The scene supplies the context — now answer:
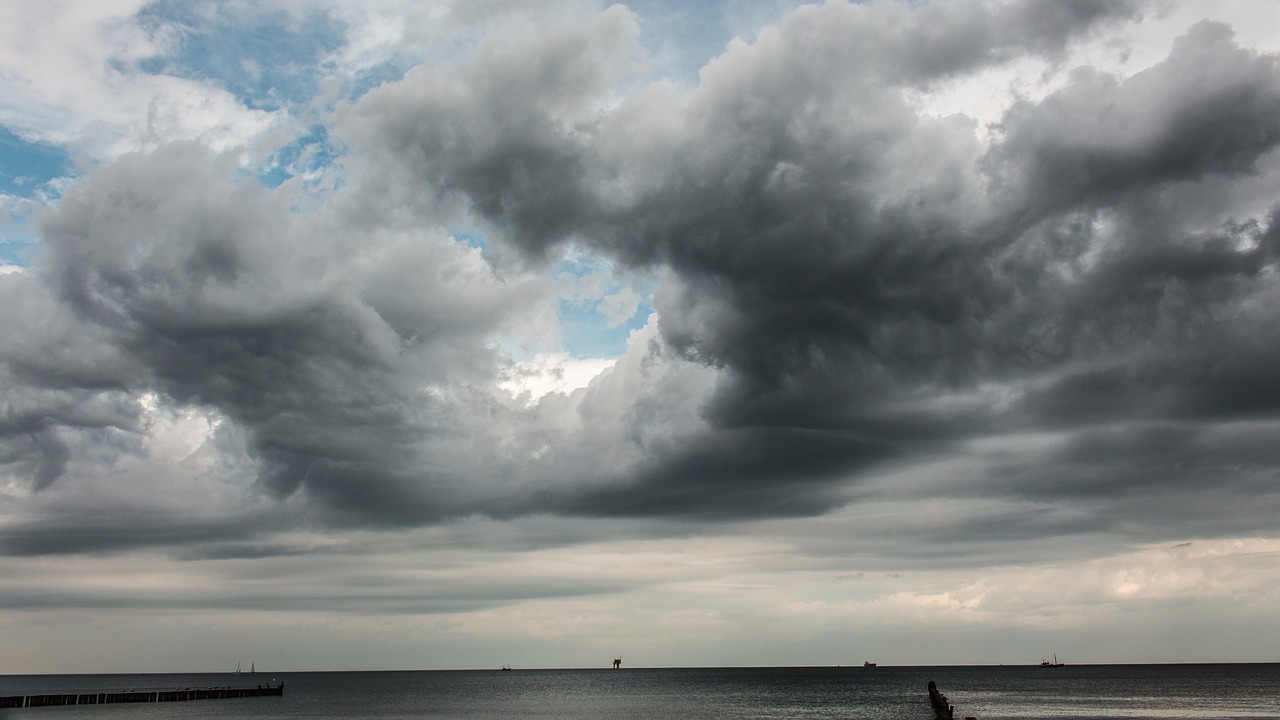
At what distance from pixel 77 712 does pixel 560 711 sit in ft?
218

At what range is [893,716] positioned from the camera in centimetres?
11650

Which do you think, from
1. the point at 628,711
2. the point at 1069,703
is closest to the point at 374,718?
the point at 628,711

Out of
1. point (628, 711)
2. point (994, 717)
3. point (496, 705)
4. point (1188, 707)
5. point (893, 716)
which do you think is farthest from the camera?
point (496, 705)

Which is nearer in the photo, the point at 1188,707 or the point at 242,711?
the point at 1188,707

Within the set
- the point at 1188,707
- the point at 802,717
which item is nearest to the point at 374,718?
the point at 802,717

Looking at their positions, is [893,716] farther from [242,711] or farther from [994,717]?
[242,711]

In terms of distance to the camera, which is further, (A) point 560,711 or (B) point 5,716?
(A) point 560,711

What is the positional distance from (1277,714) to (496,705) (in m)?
109

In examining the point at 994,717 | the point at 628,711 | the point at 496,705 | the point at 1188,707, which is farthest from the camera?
the point at 496,705

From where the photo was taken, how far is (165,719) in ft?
391

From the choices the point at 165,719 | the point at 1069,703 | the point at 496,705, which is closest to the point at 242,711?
the point at 165,719

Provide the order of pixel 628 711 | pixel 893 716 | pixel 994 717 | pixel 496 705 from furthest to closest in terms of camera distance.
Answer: pixel 496 705 < pixel 628 711 < pixel 893 716 < pixel 994 717

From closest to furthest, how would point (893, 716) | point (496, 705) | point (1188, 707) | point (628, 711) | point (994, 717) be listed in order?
point (994, 717) < point (893, 716) < point (1188, 707) < point (628, 711) < point (496, 705)

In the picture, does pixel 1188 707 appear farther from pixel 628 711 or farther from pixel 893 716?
pixel 628 711
